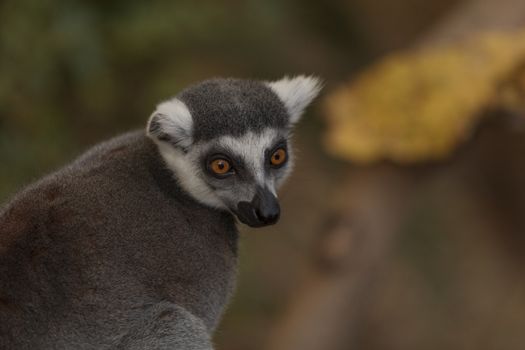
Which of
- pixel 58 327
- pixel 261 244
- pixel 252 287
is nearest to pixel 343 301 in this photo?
pixel 252 287

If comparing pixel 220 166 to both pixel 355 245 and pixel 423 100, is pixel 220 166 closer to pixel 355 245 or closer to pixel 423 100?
pixel 355 245

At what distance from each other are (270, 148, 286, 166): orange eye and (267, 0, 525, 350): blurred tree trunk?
107 inches

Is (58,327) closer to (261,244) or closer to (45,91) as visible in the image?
(45,91)

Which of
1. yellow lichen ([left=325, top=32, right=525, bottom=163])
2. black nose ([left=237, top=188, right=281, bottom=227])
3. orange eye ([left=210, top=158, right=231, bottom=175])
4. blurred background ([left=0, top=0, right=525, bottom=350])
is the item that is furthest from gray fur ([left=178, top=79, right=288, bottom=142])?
yellow lichen ([left=325, top=32, right=525, bottom=163])

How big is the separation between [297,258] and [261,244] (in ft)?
1.55

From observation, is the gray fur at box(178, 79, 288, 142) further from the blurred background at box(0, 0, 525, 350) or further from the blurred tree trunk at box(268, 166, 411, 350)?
the blurred tree trunk at box(268, 166, 411, 350)

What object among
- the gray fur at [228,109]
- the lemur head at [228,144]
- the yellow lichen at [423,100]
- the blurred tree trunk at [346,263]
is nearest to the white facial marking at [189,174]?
the lemur head at [228,144]

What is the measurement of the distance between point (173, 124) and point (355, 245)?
3.22 m

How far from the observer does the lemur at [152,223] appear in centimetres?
361

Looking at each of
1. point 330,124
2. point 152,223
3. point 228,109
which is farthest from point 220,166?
point 330,124

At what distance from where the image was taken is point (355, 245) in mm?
6820

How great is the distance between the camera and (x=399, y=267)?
977 centimetres

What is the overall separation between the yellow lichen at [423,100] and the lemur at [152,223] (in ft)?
8.32

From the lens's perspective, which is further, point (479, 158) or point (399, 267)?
point (479, 158)
